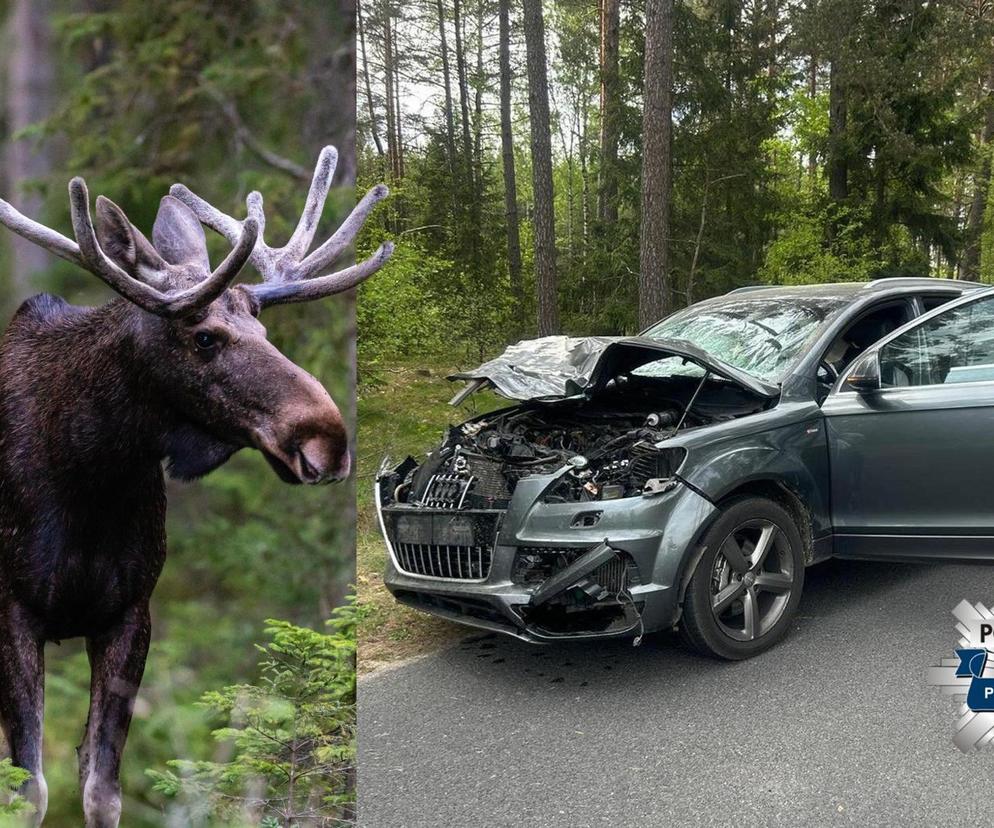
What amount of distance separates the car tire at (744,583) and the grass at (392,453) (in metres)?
1.42

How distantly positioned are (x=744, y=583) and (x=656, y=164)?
690cm

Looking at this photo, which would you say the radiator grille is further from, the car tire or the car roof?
the car roof

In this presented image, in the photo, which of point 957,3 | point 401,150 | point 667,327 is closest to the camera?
point 667,327

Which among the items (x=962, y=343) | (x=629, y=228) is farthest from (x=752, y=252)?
(x=962, y=343)

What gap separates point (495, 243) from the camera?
455 inches

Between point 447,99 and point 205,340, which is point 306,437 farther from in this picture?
point 447,99

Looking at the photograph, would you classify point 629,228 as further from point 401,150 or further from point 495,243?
point 401,150

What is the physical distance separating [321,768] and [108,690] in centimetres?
54

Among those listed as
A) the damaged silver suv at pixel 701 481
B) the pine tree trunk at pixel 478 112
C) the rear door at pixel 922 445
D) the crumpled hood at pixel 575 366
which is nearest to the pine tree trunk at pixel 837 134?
the pine tree trunk at pixel 478 112

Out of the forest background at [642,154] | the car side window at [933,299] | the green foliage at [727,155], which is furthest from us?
the green foliage at [727,155]

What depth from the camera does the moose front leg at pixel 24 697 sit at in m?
1.87

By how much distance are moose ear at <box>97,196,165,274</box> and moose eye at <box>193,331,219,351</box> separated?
6.3 inches

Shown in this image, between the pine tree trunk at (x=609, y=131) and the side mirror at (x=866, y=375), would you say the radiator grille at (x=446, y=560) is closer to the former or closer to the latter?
the side mirror at (x=866, y=375)

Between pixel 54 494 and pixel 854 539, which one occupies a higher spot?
pixel 54 494
